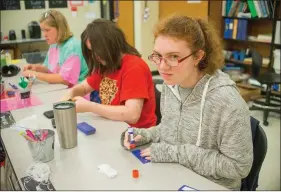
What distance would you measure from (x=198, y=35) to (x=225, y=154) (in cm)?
44

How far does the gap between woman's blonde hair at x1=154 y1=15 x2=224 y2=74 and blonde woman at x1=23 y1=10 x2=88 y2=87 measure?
4.34 feet

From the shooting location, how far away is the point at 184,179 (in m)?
1.10

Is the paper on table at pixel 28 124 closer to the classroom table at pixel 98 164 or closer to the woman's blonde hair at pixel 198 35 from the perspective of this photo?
the classroom table at pixel 98 164

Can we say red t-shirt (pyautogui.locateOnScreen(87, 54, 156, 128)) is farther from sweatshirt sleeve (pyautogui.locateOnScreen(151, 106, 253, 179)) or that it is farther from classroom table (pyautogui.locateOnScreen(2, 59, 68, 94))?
classroom table (pyautogui.locateOnScreen(2, 59, 68, 94))

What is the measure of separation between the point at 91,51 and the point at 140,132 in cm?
58

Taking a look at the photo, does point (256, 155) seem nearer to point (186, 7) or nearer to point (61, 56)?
point (61, 56)

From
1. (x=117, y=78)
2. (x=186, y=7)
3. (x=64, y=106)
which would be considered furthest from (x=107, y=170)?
(x=186, y=7)

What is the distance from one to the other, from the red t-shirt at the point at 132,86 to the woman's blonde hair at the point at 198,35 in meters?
0.45

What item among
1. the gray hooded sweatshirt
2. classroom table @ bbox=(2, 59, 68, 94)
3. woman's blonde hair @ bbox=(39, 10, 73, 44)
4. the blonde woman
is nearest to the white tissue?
the gray hooded sweatshirt

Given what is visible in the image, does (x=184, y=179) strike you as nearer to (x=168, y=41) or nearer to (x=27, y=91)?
(x=168, y=41)

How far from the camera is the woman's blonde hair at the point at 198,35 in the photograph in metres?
1.12

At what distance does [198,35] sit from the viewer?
113 centimetres

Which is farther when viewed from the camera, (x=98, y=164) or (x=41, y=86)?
(x=41, y=86)

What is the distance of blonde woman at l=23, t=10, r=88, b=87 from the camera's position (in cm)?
238
